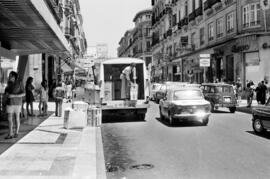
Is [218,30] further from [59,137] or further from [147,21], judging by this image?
[147,21]

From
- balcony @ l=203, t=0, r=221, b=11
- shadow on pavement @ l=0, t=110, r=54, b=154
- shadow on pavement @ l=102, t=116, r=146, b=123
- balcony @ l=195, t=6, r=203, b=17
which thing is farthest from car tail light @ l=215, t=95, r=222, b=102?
balcony @ l=195, t=6, r=203, b=17

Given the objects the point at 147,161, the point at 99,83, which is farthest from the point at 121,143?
the point at 99,83

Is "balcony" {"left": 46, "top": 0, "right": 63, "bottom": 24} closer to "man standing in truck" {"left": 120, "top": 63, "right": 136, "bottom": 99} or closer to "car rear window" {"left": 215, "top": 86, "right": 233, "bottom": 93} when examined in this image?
"car rear window" {"left": 215, "top": 86, "right": 233, "bottom": 93}

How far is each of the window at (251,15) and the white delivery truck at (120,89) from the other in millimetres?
15838

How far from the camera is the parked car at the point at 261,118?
11.9 m

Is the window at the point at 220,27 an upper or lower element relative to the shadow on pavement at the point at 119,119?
upper

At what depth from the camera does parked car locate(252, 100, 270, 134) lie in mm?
11891

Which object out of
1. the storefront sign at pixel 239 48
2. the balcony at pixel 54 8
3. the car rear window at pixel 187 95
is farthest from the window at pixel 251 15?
the car rear window at pixel 187 95

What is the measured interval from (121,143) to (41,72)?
977 inches

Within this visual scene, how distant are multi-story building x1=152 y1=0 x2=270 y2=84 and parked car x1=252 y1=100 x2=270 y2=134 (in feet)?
53.8

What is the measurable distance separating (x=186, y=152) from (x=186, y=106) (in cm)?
560

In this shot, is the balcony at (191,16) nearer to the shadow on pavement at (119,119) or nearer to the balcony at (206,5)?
the balcony at (206,5)

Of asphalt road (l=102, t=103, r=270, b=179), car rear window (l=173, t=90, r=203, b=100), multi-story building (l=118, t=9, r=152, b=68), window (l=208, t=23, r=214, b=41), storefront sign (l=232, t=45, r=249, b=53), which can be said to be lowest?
asphalt road (l=102, t=103, r=270, b=179)

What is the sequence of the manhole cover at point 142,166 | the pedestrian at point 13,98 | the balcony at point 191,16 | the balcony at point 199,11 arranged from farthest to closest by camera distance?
the balcony at point 191,16
the balcony at point 199,11
the pedestrian at point 13,98
the manhole cover at point 142,166
